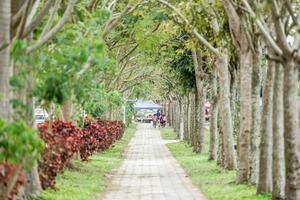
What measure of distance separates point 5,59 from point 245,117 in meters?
9.58

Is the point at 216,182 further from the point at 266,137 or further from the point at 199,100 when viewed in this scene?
the point at 199,100

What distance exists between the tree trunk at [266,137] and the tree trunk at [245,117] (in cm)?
258

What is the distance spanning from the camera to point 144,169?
89.6 ft

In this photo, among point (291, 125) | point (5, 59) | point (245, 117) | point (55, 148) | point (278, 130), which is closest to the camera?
point (5, 59)

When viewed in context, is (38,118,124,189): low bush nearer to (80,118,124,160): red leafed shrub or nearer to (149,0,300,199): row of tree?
(149,0,300,199): row of tree

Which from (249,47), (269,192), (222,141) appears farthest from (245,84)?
(222,141)

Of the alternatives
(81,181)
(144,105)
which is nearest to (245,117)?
(81,181)

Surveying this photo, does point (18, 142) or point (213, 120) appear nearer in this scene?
point (18, 142)

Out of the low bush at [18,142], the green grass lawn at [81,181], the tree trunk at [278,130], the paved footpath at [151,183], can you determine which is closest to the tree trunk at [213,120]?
the paved footpath at [151,183]

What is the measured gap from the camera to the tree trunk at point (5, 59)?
9.98m

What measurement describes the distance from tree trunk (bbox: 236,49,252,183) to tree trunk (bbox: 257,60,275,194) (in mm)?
2580

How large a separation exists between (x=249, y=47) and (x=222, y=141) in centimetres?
660

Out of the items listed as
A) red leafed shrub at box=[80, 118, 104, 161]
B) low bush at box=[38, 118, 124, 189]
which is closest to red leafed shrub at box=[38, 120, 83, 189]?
low bush at box=[38, 118, 124, 189]

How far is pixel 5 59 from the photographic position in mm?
10820
